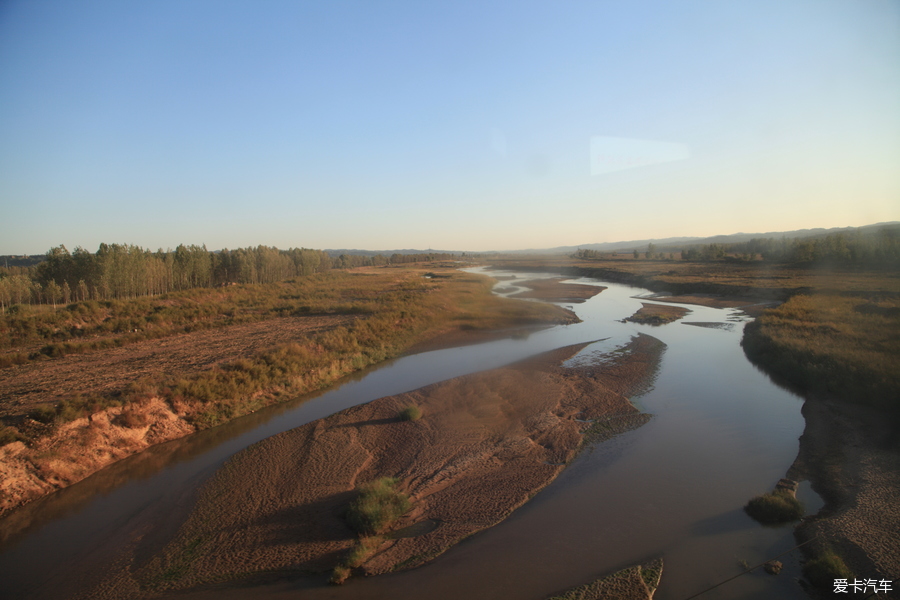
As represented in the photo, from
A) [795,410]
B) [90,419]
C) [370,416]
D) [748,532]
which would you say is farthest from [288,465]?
[795,410]

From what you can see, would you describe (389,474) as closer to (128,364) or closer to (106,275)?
(128,364)

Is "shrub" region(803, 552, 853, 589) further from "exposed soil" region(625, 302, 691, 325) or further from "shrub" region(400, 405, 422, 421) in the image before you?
"exposed soil" region(625, 302, 691, 325)

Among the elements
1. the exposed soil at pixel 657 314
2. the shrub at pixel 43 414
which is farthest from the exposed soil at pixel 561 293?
the shrub at pixel 43 414

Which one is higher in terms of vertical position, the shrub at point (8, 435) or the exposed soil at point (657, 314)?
the shrub at point (8, 435)

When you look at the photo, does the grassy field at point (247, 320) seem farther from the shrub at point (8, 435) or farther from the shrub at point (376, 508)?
the shrub at point (376, 508)

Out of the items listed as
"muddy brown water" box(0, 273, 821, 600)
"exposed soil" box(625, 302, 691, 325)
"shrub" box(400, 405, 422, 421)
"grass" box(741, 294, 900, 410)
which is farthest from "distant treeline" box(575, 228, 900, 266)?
"shrub" box(400, 405, 422, 421)

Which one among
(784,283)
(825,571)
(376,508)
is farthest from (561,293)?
(376,508)

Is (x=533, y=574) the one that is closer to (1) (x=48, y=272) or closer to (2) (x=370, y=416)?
(2) (x=370, y=416)
